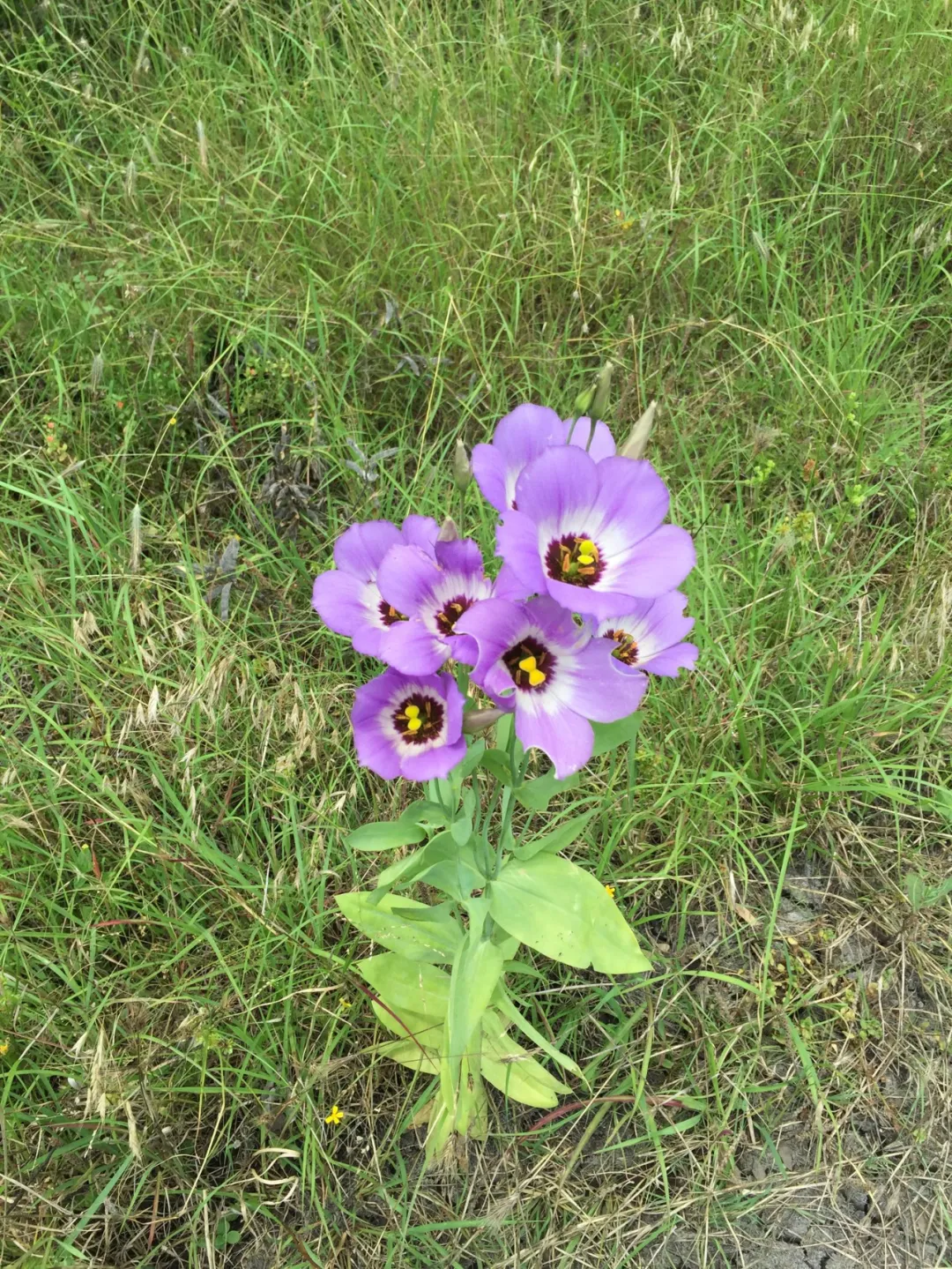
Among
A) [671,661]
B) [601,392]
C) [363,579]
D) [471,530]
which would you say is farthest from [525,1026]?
[471,530]

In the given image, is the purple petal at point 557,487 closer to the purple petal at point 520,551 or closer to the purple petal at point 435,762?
the purple petal at point 520,551

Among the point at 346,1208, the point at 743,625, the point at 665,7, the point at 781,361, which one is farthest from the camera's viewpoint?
the point at 665,7

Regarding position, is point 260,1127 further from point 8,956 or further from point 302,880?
point 8,956

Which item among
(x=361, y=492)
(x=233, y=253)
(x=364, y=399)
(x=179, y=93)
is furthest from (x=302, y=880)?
(x=179, y=93)

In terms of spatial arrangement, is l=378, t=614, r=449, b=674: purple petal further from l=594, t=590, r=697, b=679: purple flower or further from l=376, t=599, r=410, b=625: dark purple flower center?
l=594, t=590, r=697, b=679: purple flower

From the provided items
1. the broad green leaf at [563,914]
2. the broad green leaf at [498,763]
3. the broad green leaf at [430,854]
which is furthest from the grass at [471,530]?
the broad green leaf at [498,763]

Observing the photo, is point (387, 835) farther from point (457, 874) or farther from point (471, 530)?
point (471, 530)

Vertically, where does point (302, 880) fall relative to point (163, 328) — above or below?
below
